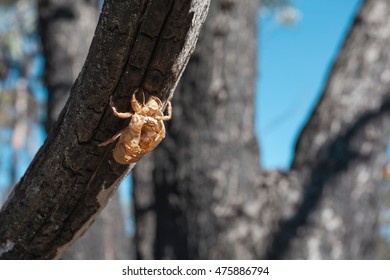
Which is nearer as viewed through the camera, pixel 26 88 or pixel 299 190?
pixel 299 190

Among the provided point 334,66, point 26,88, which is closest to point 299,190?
point 334,66

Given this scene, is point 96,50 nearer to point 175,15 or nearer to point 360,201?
point 175,15

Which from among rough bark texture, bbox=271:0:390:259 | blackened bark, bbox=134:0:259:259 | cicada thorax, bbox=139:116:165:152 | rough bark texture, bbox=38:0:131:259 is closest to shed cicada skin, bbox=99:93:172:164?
cicada thorax, bbox=139:116:165:152

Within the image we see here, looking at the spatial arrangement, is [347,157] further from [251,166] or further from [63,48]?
[63,48]

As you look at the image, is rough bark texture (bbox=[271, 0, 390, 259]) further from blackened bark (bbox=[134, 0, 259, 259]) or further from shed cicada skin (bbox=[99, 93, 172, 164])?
shed cicada skin (bbox=[99, 93, 172, 164])

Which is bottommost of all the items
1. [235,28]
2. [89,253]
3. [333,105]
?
[89,253]
